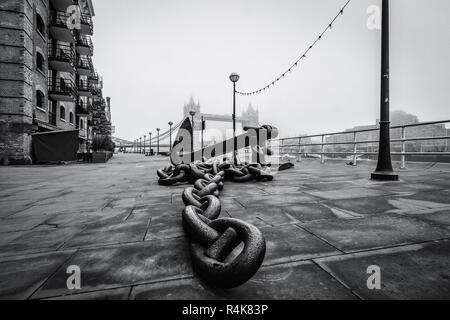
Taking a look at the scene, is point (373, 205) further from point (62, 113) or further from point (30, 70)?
point (62, 113)

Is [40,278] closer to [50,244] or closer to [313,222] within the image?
[50,244]

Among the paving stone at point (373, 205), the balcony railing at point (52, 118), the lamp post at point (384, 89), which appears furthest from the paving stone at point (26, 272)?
the balcony railing at point (52, 118)

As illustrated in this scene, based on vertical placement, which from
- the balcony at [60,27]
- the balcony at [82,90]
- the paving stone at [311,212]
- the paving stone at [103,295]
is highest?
the balcony at [60,27]

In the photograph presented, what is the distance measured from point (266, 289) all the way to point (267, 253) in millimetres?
347

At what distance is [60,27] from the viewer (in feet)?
48.9

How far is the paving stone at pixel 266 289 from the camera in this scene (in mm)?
936

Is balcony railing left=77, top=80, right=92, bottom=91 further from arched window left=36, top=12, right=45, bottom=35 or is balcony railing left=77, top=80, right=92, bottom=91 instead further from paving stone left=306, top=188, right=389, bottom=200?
paving stone left=306, top=188, right=389, bottom=200

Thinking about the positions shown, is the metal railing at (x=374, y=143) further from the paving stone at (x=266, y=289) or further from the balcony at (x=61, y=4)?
the balcony at (x=61, y=4)

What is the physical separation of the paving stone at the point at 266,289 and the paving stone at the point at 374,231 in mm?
415

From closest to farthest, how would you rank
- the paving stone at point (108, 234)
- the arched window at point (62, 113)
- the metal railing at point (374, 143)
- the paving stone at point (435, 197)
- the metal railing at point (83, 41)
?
the paving stone at point (108, 234) < the paving stone at point (435, 197) < the metal railing at point (374, 143) < the arched window at point (62, 113) < the metal railing at point (83, 41)

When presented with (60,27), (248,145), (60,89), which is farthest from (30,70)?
(248,145)

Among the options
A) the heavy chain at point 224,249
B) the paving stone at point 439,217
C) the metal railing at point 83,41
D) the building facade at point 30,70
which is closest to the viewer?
the heavy chain at point 224,249

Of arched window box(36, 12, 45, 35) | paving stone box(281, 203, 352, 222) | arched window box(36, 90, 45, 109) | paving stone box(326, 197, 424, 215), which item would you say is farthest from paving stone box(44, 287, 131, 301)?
arched window box(36, 12, 45, 35)
